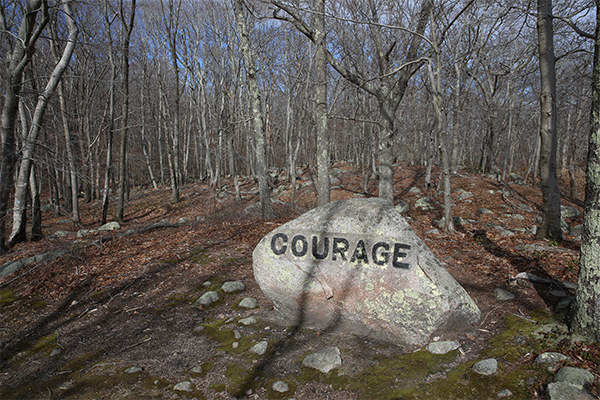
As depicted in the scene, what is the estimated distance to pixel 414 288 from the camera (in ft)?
11.3

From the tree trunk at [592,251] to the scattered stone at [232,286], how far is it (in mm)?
4295

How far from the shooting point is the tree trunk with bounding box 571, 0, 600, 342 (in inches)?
114

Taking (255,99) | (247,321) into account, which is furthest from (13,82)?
(247,321)

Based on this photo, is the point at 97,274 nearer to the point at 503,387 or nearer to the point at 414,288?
the point at 414,288

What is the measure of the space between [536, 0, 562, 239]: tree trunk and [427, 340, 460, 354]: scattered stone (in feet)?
17.1

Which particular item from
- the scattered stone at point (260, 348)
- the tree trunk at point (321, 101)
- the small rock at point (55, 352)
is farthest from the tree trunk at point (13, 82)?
the scattered stone at point (260, 348)

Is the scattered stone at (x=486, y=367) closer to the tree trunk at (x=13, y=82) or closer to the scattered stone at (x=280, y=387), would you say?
the scattered stone at (x=280, y=387)

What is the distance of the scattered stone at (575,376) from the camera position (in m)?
2.42

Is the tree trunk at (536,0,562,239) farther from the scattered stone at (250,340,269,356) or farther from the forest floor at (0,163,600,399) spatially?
the scattered stone at (250,340,269,356)

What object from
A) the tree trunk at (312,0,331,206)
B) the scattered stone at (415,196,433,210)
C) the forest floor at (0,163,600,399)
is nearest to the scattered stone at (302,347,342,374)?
the forest floor at (0,163,600,399)

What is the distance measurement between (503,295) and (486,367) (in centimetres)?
172

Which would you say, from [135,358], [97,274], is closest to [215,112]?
[97,274]

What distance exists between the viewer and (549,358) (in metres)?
2.81

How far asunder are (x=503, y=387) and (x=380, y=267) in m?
1.54
